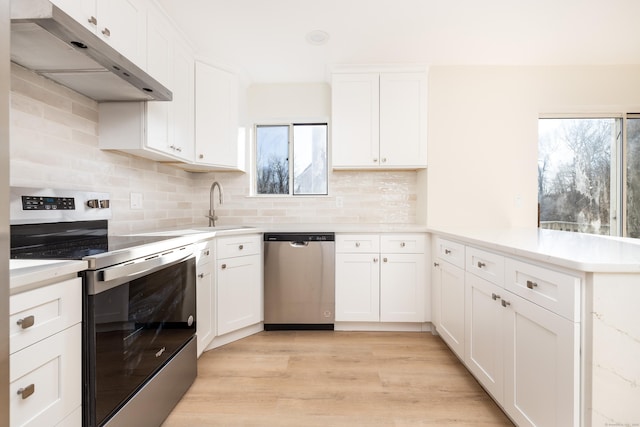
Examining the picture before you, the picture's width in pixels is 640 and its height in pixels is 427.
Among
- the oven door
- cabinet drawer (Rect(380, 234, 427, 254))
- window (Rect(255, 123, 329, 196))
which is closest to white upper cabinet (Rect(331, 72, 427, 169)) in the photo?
window (Rect(255, 123, 329, 196))

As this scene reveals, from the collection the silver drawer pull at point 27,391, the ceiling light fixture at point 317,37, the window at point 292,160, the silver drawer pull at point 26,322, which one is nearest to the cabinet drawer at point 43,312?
the silver drawer pull at point 26,322

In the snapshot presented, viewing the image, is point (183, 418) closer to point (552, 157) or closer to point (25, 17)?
point (25, 17)

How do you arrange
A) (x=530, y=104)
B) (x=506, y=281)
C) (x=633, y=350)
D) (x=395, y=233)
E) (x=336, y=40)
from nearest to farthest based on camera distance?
(x=633, y=350) → (x=506, y=281) → (x=336, y=40) → (x=395, y=233) → (x=530, y=104)

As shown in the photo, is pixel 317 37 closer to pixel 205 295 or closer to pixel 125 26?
pixel 125 26

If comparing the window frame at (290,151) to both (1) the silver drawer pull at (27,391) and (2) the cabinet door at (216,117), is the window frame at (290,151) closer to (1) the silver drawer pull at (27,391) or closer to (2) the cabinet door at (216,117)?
(2) the cabinet door at (216,117)

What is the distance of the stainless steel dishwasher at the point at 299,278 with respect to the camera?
254 cm

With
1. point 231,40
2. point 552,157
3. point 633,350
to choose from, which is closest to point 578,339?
point 633,350

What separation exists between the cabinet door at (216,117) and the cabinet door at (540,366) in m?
2.38

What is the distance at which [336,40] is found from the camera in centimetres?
237

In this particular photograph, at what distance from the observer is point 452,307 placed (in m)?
2.07

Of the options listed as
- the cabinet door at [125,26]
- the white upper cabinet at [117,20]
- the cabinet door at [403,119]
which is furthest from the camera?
the cabinet door at [403,119]

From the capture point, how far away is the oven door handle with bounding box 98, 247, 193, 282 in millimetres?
1069

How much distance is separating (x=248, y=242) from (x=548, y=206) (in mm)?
2890

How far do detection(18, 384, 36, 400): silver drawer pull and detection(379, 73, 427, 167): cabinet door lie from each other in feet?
8.54
